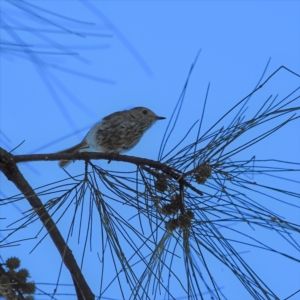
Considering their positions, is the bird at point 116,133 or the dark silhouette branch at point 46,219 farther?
the bird at point 116,133

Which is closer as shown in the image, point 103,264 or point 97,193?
point 103,264

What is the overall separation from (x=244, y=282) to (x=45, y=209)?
34.1 inches

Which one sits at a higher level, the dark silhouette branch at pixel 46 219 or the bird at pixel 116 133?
the bird at pixel 116 133

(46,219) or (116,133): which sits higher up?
(116,133)

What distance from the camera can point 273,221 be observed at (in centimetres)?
216

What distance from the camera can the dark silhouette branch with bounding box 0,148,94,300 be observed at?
2.44 metres

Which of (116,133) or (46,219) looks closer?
(46,219)

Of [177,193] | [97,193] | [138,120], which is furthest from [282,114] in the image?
[138,120]

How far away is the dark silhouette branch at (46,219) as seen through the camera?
2436 millimetres

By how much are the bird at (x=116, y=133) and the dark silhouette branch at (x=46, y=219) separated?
1401 mm

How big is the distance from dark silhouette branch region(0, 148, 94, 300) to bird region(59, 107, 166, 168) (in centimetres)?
140

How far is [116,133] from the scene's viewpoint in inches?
167

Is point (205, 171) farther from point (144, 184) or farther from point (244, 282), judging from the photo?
point (244, 282)

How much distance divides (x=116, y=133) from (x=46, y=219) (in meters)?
1.80
